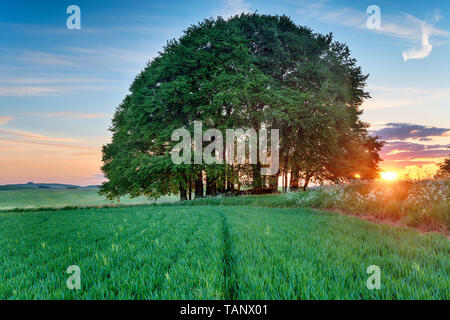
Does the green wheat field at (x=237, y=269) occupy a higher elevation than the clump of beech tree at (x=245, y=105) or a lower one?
lower

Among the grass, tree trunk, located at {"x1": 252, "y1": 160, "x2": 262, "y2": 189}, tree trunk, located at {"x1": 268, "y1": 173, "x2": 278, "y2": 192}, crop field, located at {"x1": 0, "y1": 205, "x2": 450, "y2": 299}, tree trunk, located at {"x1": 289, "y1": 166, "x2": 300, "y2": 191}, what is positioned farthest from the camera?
tree trunk, located at {"x1": 289, "y1": 166, "x2": 300, "y2": 191}

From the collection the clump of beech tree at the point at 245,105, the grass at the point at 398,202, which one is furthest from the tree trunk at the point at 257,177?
the grass at the point at 398,202

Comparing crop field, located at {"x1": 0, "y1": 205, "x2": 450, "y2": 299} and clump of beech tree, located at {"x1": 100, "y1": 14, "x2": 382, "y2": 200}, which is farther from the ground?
clump of beech tree, located at {"x1": 100, "y1": 14, "x2": 382, "y2": 200}

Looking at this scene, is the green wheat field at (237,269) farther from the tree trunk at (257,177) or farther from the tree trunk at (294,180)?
the tree trunk at (294,180)

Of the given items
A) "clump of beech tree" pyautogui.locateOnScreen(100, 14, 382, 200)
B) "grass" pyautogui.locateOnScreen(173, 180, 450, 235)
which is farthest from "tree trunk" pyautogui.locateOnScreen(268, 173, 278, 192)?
"grass" pyautogui.locateOnScreen(173, 180, 450, 235)

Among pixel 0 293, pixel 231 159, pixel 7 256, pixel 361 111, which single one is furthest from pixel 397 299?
pixel 361 111

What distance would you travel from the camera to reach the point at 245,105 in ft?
70.0

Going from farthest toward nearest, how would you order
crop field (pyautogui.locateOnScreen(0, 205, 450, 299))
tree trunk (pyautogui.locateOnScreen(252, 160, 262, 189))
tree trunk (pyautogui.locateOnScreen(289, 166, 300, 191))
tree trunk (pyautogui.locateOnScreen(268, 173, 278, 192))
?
tree trunk (pyautogui.locateOnScreen(289, 166, 300, 191)) → tree trunk (pyautogui.locateOnScreen(268, 173, 278, 192)) → tree trunk (pyautogui.locateOnScreen(252, 160, 262, 189)) → crop field (pyautogui.locateOnScreen(0, 205, 450, 299))

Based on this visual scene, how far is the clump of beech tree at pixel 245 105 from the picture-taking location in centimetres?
1881

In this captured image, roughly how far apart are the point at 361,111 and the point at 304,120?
41.1 feet

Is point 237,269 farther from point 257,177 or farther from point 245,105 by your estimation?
point 245,105

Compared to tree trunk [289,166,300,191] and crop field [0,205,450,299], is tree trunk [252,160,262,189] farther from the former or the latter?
crop field [0,205,450,299]

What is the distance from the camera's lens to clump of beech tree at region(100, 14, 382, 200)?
61.7 feet

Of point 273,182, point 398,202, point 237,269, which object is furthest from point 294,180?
point 237,269
